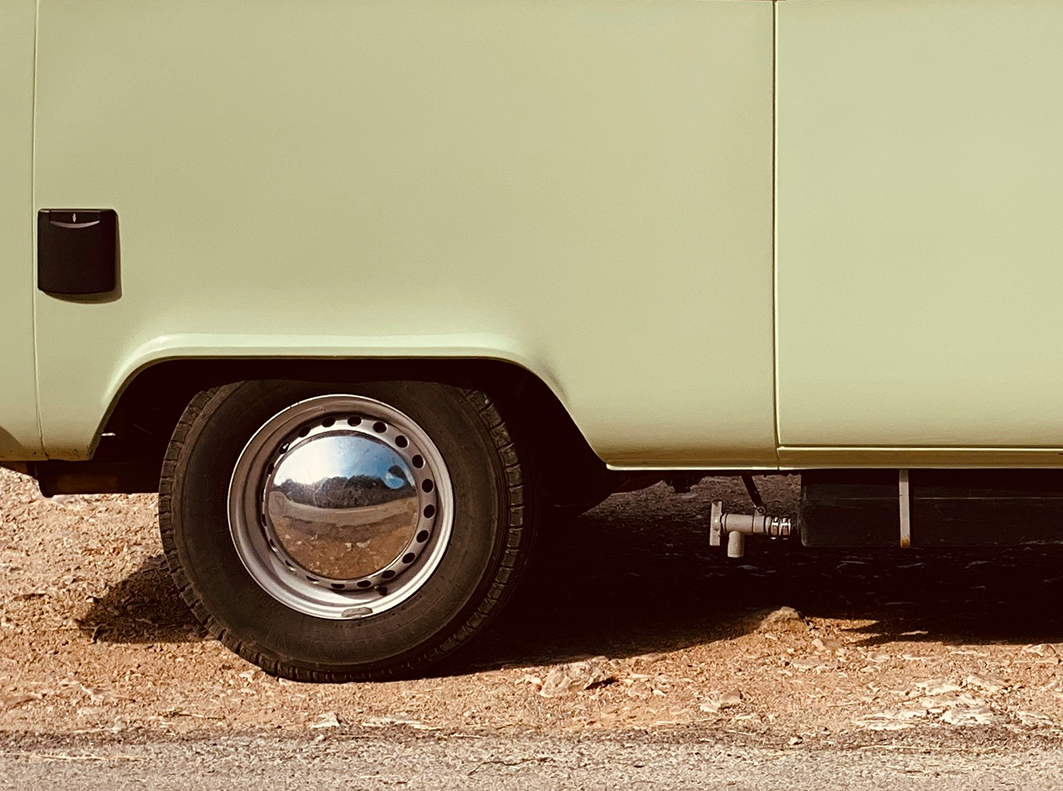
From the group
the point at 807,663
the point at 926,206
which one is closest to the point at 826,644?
the point at 807,663

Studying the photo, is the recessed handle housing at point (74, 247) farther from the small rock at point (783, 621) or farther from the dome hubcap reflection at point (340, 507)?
the small rock at point (783, 621)

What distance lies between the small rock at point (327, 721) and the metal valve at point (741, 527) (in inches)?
44.7

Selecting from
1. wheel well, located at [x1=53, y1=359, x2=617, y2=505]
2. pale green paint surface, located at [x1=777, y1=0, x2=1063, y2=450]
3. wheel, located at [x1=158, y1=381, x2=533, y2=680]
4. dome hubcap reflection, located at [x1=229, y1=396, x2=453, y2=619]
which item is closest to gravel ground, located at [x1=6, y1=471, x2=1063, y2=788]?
wheel, located at [x1=158, y1=381, x2=533, y2=680]

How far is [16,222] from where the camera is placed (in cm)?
446

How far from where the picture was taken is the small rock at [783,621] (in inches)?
203

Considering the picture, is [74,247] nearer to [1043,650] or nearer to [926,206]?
[926,206]

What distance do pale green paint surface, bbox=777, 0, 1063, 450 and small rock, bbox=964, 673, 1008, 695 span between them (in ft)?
2.19

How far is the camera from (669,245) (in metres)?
4.46

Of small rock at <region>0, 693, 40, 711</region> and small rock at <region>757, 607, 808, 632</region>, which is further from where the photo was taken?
small rock at <region>757, 607, 808, 632</region>

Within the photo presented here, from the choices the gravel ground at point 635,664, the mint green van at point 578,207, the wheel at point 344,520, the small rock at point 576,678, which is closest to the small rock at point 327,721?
the gravel ground at point 635,664

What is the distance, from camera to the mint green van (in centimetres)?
440

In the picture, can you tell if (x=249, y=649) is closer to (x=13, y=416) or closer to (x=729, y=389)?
(x=13, y=416)

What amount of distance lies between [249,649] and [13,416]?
2.91 feet

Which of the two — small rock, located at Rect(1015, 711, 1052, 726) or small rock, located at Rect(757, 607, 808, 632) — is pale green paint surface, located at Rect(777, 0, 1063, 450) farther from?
small rock, located at Rect(757, 607, 808, 632)
